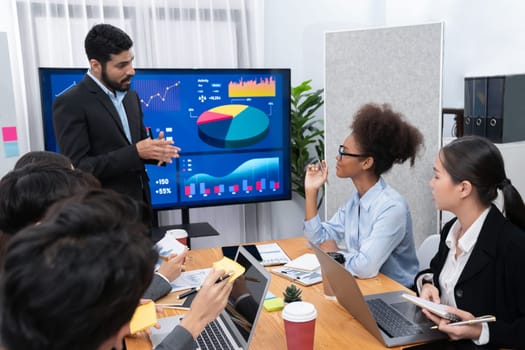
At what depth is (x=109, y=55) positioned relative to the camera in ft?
7.83

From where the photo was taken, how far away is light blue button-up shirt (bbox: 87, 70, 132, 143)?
7.98 feet

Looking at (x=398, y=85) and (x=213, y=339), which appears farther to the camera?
(x=398, y=85)

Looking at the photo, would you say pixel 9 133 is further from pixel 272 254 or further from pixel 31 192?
pixel 31 192

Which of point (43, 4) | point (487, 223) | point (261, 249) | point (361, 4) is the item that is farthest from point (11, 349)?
point (361, 4)

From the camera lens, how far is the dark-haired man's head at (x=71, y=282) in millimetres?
620

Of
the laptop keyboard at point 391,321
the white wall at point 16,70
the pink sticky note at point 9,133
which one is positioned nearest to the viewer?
the laptop keyboard at point 391,321

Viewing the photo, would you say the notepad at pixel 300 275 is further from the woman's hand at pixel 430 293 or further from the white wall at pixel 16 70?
the white wall at pixel 16 70

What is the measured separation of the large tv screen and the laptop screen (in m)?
1.93

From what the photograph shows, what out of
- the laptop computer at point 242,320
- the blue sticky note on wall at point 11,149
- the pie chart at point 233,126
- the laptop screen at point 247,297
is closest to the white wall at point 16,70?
the blue sticky note on wall at point 11,149

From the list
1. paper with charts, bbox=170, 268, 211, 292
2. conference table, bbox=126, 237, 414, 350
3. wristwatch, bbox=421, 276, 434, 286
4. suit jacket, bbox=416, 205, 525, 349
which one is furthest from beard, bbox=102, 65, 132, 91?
suit jacket, bbox=416, 205, 525, 349

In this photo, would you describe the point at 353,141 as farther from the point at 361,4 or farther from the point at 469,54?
the point at 361,4

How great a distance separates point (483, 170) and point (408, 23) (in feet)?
8.88

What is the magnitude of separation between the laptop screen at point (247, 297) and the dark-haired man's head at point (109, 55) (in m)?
1.41

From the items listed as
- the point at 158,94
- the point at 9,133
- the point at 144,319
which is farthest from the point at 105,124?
the point at 144,319
